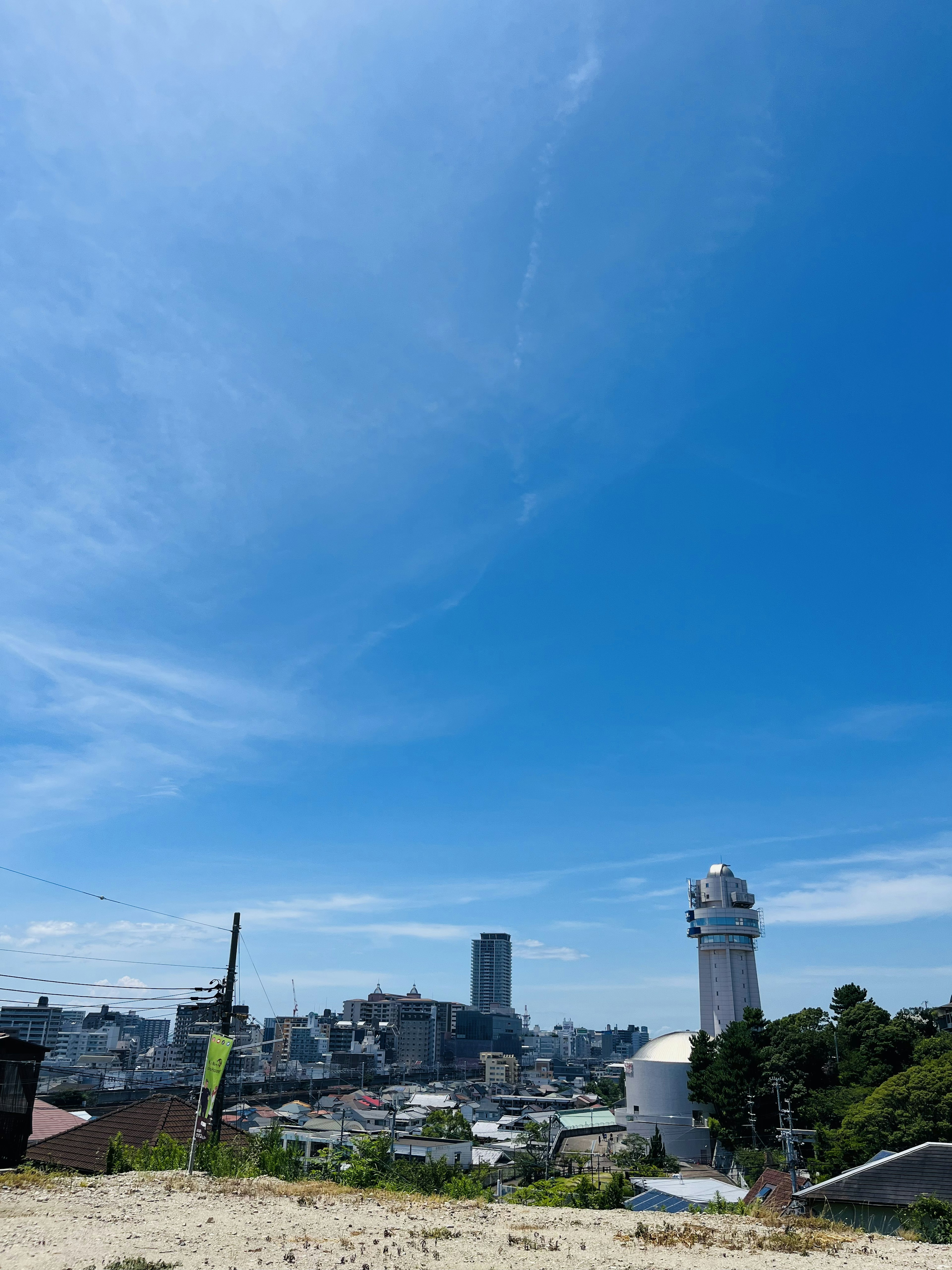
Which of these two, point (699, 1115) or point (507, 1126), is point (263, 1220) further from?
point (507, 1126)

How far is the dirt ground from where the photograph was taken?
13039 mm

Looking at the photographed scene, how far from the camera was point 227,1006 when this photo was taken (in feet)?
86.2

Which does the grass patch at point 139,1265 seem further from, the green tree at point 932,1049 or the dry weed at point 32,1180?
the green tree at point 932,1049

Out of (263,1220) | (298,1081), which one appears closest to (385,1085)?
(298,1081)

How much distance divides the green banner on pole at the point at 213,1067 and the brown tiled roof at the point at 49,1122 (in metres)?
7.66

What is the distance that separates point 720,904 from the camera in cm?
8850

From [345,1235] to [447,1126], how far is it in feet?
238

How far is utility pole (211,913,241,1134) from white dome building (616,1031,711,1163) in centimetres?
5834

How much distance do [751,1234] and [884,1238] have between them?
9.57 feet

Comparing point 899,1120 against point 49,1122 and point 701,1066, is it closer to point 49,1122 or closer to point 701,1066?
point 701,1066

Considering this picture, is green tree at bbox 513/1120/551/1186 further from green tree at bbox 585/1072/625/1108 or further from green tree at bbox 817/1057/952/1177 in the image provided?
green tree at bbox 585/1072/625/1108

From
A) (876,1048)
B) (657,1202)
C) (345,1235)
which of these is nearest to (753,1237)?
(345,1235)

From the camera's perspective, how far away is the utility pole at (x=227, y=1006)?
25.5 metres

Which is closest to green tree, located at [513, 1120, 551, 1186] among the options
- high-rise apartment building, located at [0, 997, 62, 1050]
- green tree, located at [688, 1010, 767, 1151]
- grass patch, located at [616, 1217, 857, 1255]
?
green tree, located at [688, 1010, 767, 1151]
